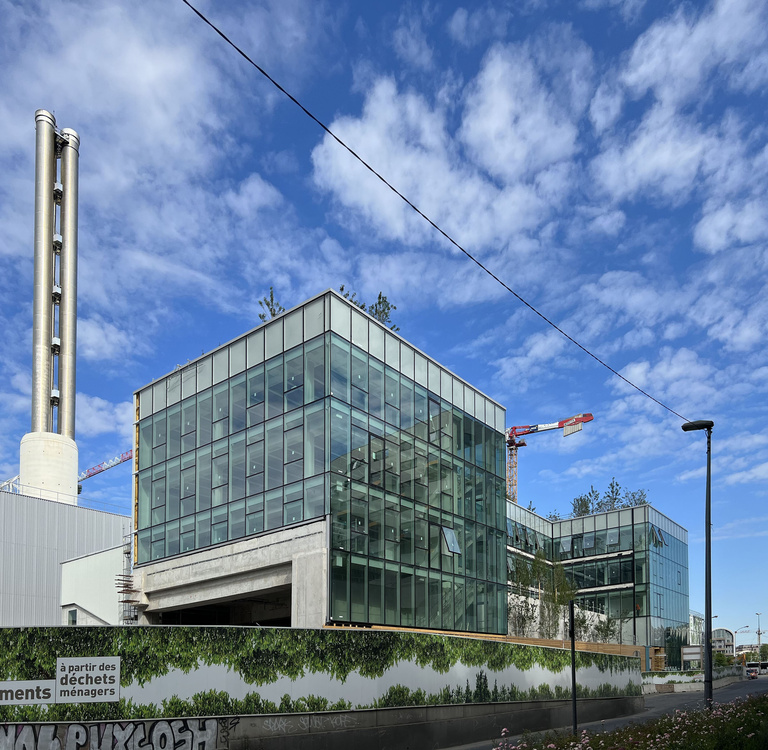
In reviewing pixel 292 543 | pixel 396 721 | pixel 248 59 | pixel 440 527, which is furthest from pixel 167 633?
pixel 440 527

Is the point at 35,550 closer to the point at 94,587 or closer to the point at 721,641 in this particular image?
the point at 94,587

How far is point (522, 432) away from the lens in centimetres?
16150

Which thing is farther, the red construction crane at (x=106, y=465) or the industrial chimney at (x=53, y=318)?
the red construction crane at (x=106, y=465)

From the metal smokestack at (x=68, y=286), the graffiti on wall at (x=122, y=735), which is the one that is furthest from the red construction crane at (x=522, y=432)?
the graffiti on wall at (x=122, y=735)

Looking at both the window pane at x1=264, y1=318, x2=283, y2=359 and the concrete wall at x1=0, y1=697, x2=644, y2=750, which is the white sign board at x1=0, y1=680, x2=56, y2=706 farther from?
the window pane at x1=264, y1=318, x2=283, y2=359

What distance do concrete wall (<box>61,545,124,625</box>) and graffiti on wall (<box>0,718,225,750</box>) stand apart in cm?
2286

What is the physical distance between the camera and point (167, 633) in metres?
23.8

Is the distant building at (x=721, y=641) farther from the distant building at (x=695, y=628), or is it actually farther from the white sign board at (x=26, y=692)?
the white sign board at (x=26, y=692)

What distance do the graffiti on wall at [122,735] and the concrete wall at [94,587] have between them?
22.9m

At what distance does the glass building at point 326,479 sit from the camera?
3509 centimetres

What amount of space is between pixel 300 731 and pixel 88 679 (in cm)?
A: 651

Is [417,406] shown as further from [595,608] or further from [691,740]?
[595,608]

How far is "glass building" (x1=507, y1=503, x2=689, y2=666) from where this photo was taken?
78.2m

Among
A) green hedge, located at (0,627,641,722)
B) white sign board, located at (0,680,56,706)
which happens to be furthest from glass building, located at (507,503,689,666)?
white sign board, located at (0,680,56,706)
